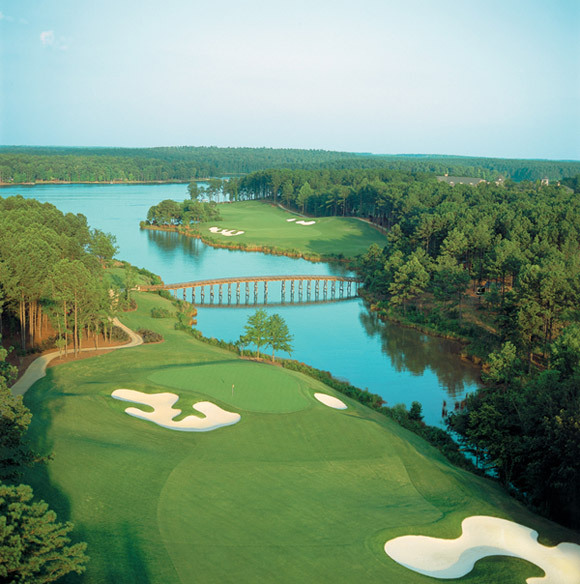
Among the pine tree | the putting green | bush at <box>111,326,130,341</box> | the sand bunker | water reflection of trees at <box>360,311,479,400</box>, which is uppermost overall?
the sand bunker

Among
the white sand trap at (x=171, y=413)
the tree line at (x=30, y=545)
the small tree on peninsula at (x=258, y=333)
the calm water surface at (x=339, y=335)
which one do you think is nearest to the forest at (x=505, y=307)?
the calm water surface at (x=339, y=335)

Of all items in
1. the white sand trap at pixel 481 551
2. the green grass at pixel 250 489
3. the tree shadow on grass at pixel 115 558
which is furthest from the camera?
the white sand trap at pixel 481 551

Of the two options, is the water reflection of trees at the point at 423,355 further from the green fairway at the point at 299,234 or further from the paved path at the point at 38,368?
the green fairway at the point at 299,234

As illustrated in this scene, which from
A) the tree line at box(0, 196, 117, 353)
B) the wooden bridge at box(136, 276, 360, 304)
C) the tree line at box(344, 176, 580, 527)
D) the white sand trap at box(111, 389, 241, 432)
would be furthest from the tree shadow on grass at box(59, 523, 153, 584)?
the wooden bridge at box(136, 276, 360, 304)

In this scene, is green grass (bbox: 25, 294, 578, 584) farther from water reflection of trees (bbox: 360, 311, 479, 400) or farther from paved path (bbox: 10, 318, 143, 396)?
water reflection of trees (bbox: 360, 311, 479, 400)

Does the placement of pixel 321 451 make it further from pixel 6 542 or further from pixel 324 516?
pixel 6 542

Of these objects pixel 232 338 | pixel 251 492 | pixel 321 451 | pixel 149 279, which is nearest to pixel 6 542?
pixel 251 492

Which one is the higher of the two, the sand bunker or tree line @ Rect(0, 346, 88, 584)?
the sand bunker

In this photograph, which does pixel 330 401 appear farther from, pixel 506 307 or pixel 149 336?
pixel 506 307
